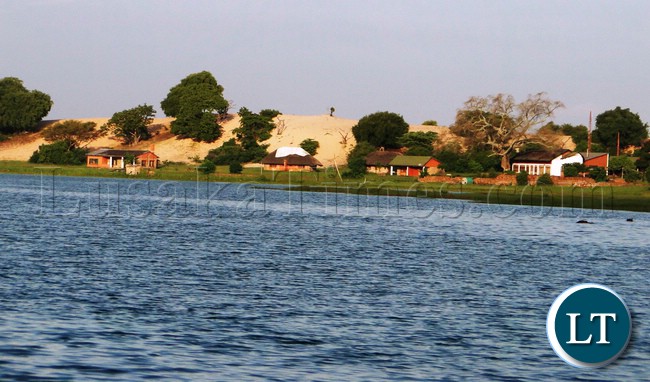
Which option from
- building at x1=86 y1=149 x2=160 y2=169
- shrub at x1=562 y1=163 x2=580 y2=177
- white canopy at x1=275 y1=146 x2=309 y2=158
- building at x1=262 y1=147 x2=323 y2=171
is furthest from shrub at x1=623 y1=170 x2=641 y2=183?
building at x1=86 y1=149 x2=160 y2=169

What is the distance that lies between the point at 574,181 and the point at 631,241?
6438cm

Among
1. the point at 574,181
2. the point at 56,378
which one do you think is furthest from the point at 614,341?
the point at 574,181

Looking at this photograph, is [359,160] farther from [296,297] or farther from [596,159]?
[296,297]

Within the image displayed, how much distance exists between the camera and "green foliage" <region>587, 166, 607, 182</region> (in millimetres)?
129250

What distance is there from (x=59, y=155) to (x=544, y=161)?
317 feet

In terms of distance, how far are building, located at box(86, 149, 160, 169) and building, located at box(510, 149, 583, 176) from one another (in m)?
68.4

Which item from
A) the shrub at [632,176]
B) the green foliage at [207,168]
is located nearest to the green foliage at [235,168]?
the green foliage at [207,168]

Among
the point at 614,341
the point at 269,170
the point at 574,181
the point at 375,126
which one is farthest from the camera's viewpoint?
the point at 375,126

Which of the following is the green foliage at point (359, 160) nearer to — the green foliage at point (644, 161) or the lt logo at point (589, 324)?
the green foliage at point (644, 161)

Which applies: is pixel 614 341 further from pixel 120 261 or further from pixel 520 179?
pixel 520 179

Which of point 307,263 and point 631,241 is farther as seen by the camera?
point 631,241

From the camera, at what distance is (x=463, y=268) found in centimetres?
4684

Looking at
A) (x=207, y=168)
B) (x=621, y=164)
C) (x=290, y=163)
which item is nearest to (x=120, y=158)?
(x=207, y=168)

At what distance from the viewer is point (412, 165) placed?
526ft
